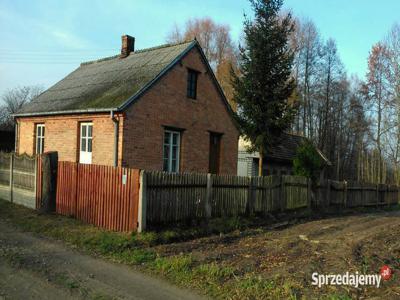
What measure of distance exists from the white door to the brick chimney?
20.0ft

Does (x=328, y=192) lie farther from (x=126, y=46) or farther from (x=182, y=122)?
(x=126, y=46)

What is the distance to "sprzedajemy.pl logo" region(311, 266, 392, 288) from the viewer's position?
6305mm

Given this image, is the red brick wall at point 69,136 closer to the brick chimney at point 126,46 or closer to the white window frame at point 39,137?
the white window frame at point 39,137

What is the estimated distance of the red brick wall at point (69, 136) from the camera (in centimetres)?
1518

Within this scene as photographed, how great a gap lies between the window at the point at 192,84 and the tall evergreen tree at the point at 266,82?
1.92 meters

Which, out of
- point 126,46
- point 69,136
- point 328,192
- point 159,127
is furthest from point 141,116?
point 328,192

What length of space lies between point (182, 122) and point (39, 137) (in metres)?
6.92

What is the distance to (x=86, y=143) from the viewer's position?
16359mm

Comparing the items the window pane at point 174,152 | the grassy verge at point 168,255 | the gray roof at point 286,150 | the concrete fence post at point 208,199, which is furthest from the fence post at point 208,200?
the gray roof at point 286,150

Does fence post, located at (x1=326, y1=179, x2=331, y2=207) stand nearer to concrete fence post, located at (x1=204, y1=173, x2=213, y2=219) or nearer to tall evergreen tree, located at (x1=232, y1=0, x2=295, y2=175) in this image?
tall evergreen tree, located at (x1=232, y1=0, x2=295, y2=175)

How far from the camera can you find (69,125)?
55.3ft

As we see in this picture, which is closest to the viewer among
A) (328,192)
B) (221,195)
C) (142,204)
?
(142,204)

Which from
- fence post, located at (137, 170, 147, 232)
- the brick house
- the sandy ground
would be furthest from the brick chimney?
the sandy ground

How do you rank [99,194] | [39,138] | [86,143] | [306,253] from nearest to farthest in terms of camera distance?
[306,253] < [99,194] < [86,143] < [39,138]
